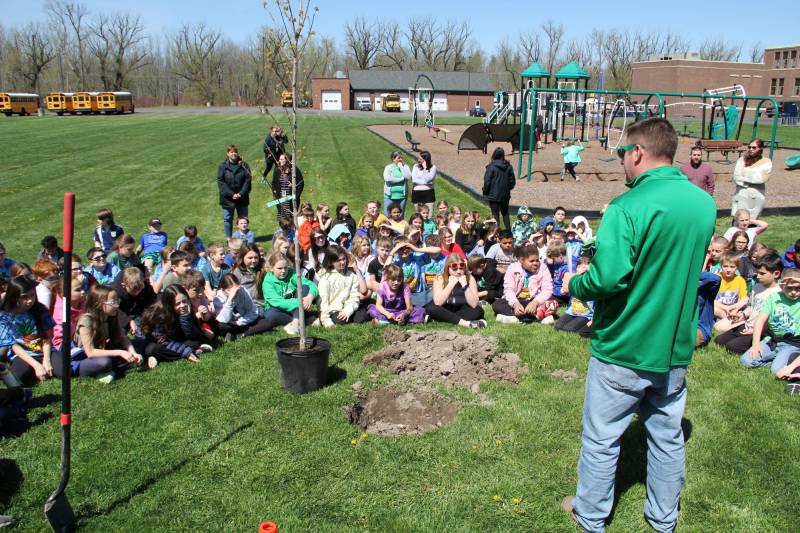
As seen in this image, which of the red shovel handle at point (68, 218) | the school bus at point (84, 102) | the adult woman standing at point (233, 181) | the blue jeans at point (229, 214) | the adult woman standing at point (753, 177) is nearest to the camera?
the red shovel handle at point (68, 218)

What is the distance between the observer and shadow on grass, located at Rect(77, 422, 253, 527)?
3965 mm

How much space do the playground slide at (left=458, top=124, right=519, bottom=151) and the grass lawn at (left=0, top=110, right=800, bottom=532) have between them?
71.8 feet

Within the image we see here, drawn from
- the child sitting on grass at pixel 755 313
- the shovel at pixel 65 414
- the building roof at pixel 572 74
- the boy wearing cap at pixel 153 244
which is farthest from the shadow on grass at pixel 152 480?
the building roof at pixel 572 74

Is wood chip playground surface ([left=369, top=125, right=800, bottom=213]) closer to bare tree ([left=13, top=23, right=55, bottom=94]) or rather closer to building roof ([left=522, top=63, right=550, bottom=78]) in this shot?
building roof ([left=522, top=63, right=550, bottom=78])

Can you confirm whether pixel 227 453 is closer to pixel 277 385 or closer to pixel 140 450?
pixel 140 450

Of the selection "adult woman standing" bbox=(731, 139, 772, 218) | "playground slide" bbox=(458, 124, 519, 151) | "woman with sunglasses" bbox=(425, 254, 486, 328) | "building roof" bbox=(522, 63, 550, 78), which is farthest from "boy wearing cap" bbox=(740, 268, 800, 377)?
"building roof" bbox=(522, 63, 550, 78)

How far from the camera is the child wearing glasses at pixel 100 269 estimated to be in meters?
7.92

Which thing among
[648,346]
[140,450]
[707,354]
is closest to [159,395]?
[140,450]

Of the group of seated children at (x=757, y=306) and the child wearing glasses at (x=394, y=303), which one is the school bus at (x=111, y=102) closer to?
the child wearing glasses at (x=394, y=303)

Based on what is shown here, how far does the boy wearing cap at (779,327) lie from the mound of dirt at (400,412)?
319 cm

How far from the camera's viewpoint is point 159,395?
18.6ft

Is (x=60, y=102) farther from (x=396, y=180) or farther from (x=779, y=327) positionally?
(x=779, y=327)

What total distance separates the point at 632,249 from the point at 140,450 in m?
3.81

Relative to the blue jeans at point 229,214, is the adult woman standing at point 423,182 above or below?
above
